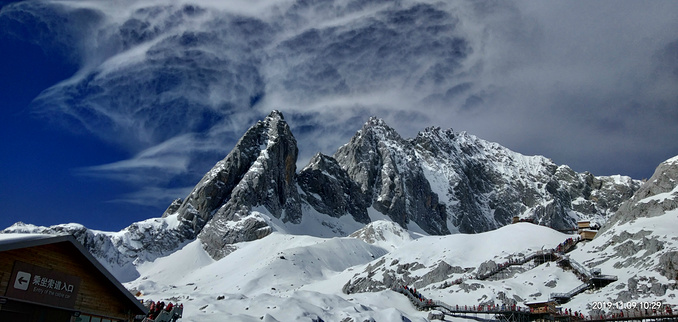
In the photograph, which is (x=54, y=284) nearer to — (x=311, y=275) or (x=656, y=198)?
(x=656, y=198)

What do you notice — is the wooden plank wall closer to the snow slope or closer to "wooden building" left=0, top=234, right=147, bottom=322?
"wooden building" left=0, top=234, right=147, bottom=322

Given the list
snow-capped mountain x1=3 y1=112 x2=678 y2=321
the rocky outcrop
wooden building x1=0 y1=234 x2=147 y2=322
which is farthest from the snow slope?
wooden building x1=0 y1=234 x2=147 y2=322

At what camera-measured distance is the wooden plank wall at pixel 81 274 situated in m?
18.0

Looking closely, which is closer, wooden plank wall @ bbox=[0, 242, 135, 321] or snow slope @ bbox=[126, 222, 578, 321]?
wooden plank wall @ bbox=[0, 242, 135, 321]

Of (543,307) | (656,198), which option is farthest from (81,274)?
(656,198)

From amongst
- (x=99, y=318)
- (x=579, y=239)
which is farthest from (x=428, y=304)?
(x=99, y=318)

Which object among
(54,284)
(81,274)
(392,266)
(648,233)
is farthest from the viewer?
(392,266)

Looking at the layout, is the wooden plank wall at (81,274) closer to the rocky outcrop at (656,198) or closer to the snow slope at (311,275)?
the snow slope at (311,275)

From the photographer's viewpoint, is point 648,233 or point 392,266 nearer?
point 648,233

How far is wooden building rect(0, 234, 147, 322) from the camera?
703 inches

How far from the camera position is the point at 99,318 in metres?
21.2

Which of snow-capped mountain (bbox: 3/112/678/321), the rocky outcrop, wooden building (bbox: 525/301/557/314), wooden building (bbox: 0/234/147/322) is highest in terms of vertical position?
the rocky outcrop

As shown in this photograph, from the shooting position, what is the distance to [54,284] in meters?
19.2

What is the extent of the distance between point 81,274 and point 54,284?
140 cm
